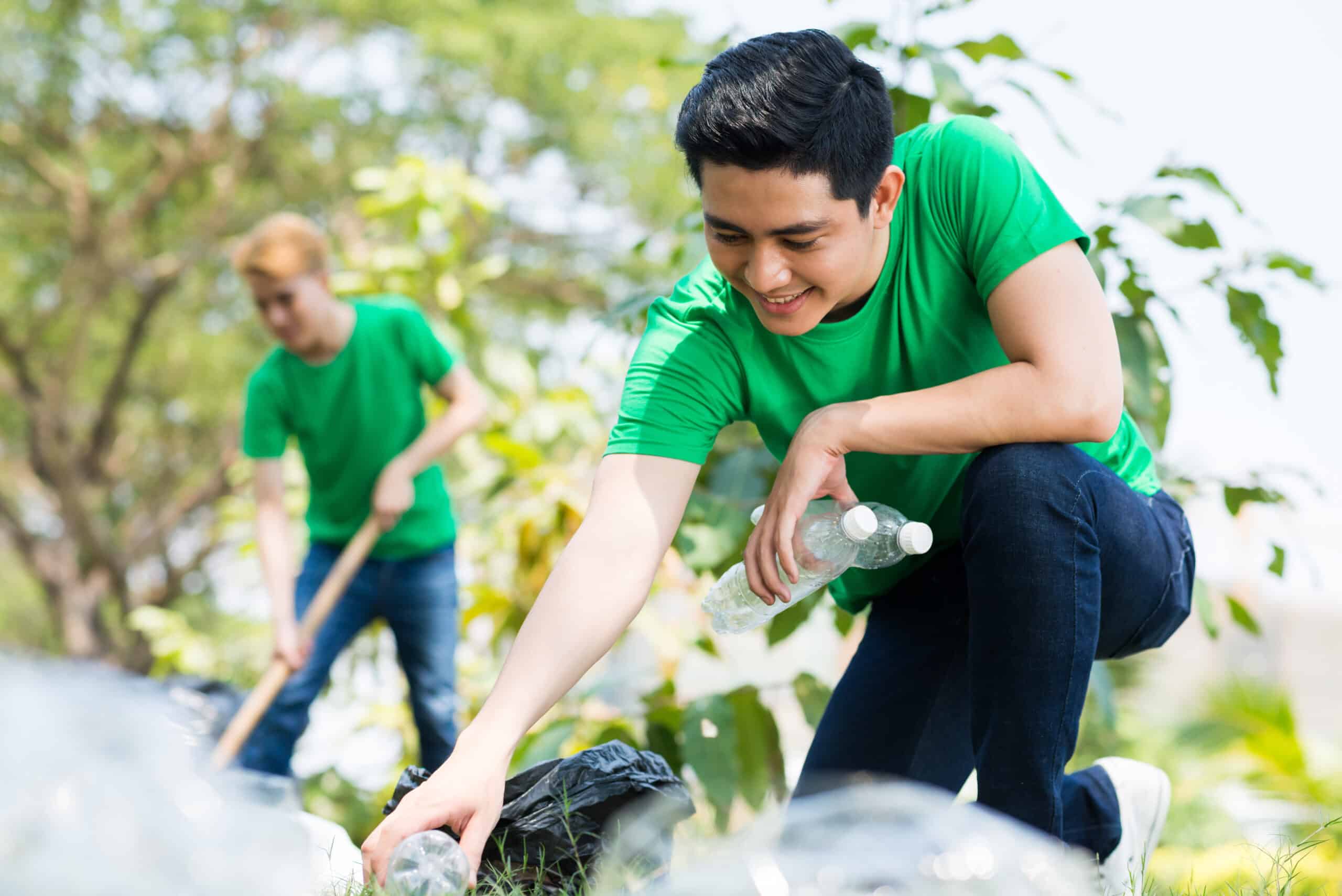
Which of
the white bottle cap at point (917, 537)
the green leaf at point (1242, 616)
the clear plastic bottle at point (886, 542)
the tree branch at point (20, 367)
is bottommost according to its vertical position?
the tree branch at point (20, 367)

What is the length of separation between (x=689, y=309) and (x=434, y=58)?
8.25 meters

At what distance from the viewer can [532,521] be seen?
349cm

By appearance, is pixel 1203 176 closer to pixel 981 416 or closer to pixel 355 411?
pixel 981 416

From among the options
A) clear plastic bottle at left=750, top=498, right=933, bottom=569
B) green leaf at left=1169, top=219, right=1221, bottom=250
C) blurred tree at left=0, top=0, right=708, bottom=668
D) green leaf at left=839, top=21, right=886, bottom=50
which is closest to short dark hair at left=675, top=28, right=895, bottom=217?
clear plastic bottle at left=750, top=498, right=933, bottom=569

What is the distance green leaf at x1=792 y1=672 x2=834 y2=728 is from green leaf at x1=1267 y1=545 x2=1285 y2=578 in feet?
2.88

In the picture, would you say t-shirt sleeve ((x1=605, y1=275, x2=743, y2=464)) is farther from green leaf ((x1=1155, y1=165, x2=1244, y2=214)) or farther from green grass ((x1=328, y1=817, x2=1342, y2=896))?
green leaf ((x1=1155, y1=165, x2=1244, y2=214))

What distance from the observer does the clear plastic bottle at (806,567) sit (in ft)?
4.69

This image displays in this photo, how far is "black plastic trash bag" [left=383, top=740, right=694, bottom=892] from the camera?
1.40 meters

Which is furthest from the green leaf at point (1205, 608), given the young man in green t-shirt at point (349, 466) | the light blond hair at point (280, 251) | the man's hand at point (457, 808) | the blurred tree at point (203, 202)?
the blurred tree at point (203, 202)

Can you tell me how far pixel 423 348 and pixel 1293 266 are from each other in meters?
2.08

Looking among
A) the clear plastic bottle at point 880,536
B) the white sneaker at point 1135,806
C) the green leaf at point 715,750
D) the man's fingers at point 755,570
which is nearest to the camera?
the man's fingers at point 755,570

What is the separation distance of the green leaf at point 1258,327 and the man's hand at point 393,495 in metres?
1.94

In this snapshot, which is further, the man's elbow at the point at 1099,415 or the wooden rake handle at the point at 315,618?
the wooden rake handle at the point at 315,618

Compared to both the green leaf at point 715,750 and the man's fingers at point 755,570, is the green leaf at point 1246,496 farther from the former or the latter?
the man's fingers at point 755,570
